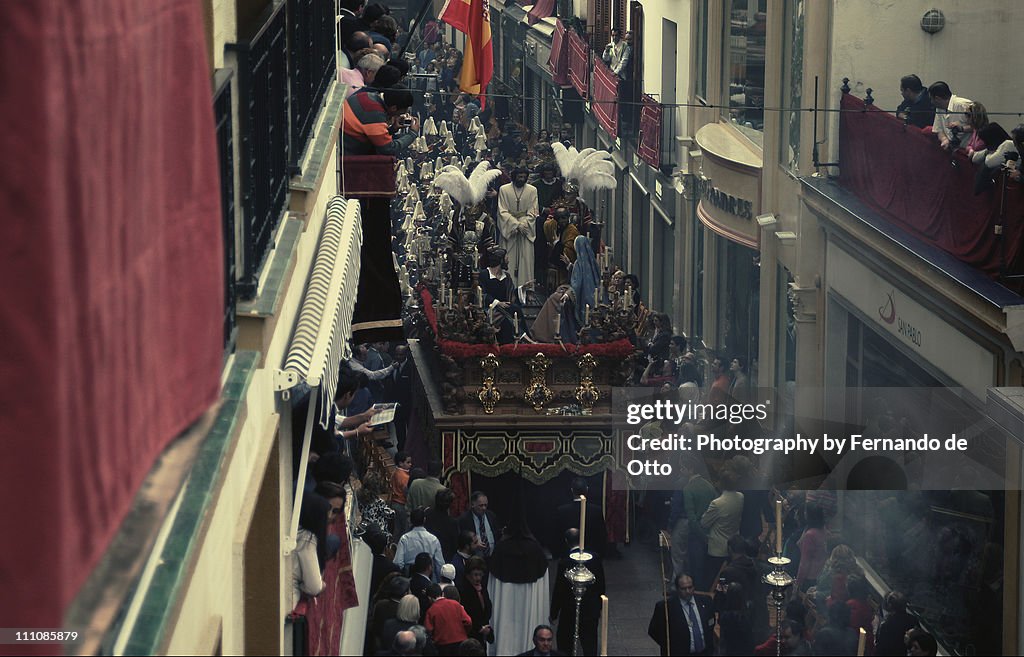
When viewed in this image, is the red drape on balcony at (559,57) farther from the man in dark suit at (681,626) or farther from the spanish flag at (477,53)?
the man in dark suit at (681,626)

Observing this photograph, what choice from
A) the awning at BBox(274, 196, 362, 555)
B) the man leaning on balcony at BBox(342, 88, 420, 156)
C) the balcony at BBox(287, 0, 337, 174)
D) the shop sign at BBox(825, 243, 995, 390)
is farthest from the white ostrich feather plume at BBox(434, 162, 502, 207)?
the awning at BBox(274, 196, 362, 555)

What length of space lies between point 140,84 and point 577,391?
14479 mm

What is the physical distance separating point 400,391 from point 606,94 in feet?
49.6

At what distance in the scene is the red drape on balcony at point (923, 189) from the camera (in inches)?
594

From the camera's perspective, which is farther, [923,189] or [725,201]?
[725,201]

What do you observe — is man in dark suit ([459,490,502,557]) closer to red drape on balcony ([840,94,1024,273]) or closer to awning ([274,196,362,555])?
red drape on balcony ([840,94,1024,273])

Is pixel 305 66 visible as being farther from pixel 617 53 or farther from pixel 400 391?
pixel 617 53

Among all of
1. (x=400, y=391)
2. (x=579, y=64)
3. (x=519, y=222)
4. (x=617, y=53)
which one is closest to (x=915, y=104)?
(x=400, y=391)

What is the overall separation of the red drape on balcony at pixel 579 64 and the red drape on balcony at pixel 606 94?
458mm

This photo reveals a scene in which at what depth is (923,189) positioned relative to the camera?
1689 centimetres

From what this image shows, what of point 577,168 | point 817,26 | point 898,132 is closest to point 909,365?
point 898,132

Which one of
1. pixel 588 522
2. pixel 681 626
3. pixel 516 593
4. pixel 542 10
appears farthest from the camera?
pixel 542 10

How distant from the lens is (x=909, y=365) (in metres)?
17.2

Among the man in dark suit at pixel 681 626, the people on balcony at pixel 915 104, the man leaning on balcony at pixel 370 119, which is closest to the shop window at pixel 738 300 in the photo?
the people on balcony at pixel 915 104
